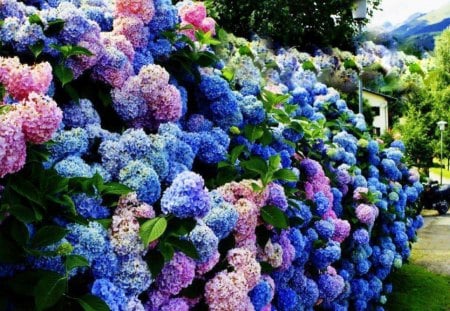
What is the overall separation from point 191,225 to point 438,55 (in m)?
37.6

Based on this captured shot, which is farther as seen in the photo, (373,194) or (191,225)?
(373,194)

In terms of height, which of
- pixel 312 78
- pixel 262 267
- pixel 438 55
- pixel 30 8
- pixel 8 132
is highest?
pixel 30 8

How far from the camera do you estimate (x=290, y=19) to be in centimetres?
2056

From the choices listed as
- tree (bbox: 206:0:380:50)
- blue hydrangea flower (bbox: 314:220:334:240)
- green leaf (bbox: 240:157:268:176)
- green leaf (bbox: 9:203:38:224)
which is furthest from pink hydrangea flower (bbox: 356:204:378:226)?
tree (bbox: 206:0:380:50)

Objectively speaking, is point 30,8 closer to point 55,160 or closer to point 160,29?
point 160,29

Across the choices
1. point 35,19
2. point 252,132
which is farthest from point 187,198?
point 252,132

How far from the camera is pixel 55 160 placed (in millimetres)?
2033

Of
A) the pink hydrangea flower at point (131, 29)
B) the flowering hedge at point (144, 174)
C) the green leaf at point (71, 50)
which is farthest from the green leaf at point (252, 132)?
the green leaf at point (71, 50)

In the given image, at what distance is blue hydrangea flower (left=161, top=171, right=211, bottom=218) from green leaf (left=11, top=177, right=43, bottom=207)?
15.5 inches

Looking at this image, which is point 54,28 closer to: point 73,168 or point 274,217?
point 73,168

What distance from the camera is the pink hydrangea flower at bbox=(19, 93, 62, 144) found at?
1.61 metres

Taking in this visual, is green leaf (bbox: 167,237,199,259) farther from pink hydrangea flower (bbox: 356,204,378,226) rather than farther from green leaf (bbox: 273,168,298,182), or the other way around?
pink hydrangea flower (bbox: 356,204,378,226)

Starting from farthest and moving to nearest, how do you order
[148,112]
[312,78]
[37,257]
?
[312,78] → [148,112] → [37,257]

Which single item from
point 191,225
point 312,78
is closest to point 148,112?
point 191,225
